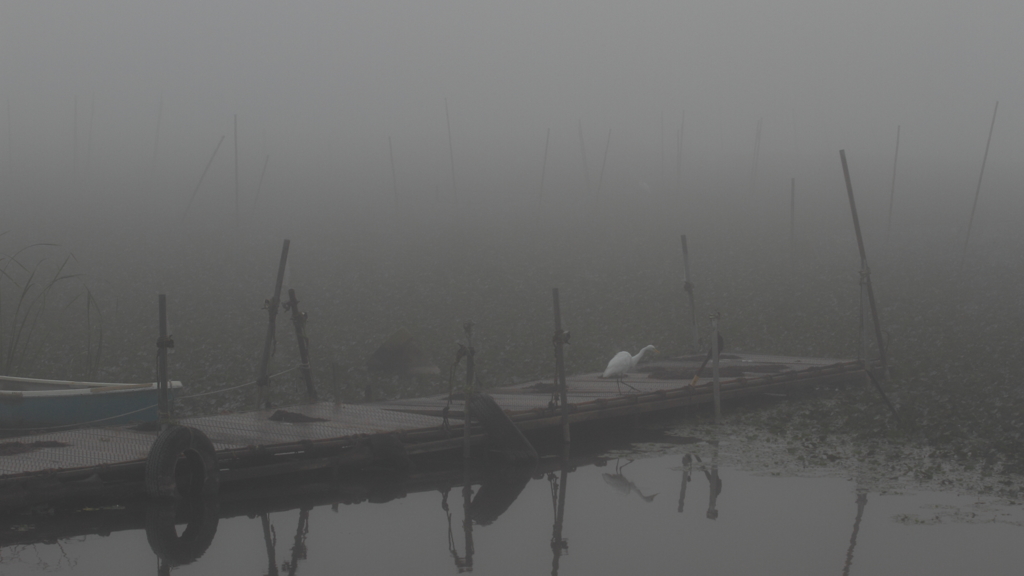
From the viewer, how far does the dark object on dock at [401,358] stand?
72.2ft

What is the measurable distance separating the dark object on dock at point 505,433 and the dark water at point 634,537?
1288 mm

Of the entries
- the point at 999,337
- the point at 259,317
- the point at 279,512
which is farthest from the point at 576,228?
the point at 279,512

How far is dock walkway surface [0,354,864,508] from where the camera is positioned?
35.0ft

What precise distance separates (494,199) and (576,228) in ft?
34.6

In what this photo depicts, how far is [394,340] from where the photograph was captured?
22.5m

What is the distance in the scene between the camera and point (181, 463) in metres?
11.2

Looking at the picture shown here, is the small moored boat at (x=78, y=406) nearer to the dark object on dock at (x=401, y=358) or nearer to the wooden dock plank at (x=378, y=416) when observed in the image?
the wooden dock plank at (x=378, y=416)

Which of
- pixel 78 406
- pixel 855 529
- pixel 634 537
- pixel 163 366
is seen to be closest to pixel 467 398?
pixel 634 537

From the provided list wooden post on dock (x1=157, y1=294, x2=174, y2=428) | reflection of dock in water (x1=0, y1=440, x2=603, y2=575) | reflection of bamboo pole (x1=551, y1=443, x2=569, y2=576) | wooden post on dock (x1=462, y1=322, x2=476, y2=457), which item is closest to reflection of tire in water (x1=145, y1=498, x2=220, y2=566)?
reflection of dock in water (x1=0, y1=440, x2=603, y2=575)

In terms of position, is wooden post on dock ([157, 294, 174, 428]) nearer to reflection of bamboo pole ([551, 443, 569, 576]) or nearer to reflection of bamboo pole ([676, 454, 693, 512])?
reflection of bamboo pole ([551, 443, 569, 576])

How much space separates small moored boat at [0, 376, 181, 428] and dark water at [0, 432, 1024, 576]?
20.5 feet

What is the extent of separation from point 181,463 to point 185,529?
1.22 metres

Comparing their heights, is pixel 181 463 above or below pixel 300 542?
above

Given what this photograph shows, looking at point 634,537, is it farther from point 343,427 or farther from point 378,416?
point 378,416
